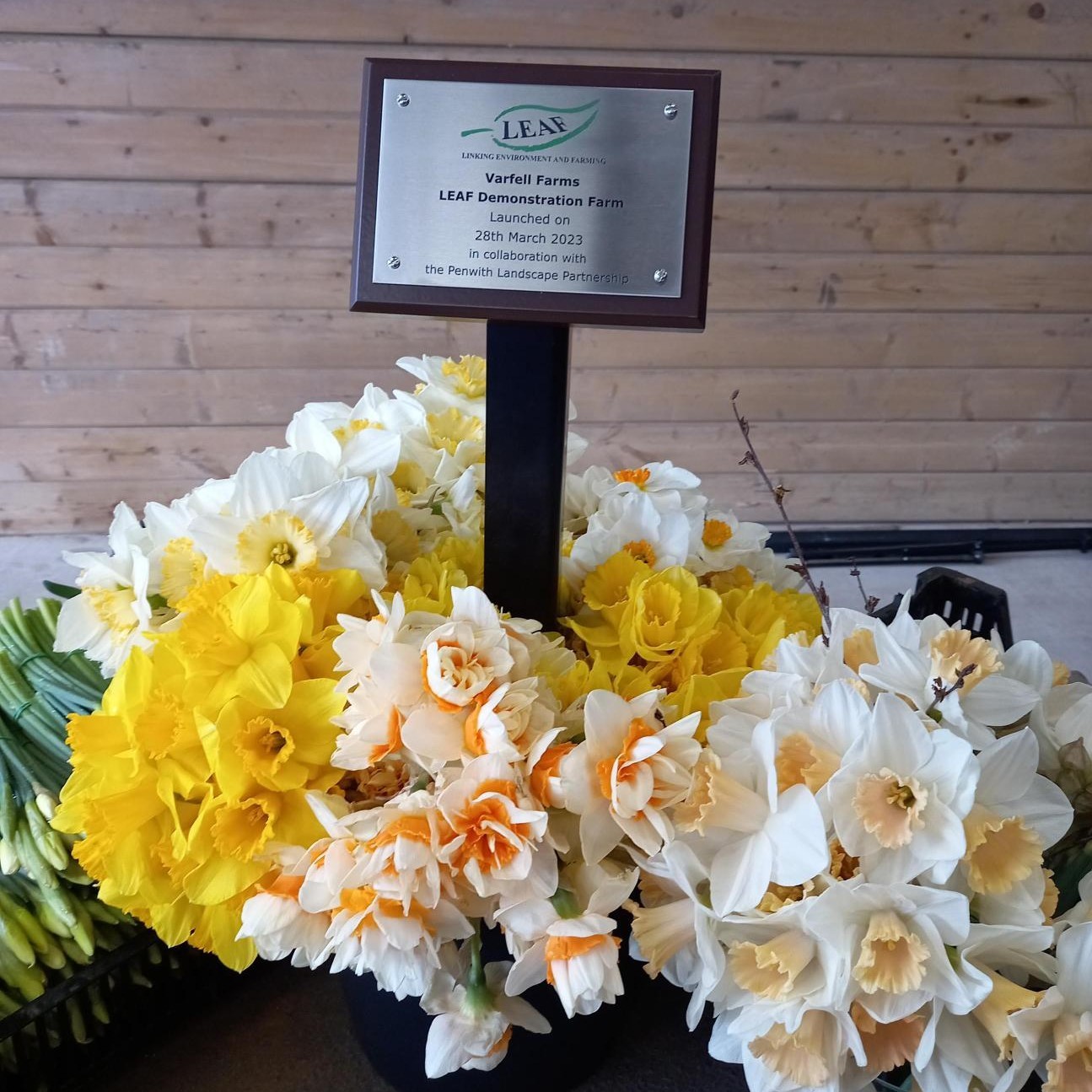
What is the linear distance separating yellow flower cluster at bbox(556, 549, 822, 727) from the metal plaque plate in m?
0.23

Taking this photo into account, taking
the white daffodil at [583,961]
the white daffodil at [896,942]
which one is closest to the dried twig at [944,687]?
the white daffodil at [896,942]

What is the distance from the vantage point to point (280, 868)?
22.6 inches

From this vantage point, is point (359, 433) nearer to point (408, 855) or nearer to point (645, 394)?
point (408, 855)

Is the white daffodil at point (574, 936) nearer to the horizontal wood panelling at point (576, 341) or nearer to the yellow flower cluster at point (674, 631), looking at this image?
the yellow flower cluster at point (674, 631)

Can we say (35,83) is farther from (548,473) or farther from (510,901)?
(510,901)

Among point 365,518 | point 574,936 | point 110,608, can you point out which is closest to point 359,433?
point 365,518

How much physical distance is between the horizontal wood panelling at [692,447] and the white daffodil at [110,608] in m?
1.57

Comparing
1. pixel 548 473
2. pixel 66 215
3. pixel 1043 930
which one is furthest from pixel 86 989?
pixel 66 215

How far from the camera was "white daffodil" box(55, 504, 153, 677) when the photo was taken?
0.68m

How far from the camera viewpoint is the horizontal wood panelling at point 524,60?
1.92 m

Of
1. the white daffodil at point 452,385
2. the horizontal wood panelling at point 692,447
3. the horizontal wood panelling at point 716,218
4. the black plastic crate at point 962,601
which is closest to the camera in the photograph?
the black plastic crate at point 962,601

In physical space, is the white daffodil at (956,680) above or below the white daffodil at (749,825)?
above

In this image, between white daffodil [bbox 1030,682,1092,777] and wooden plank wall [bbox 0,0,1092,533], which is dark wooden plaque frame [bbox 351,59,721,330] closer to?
white daffodil [bbox 1030,682,1092,777]

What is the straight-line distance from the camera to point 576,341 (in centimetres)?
219
